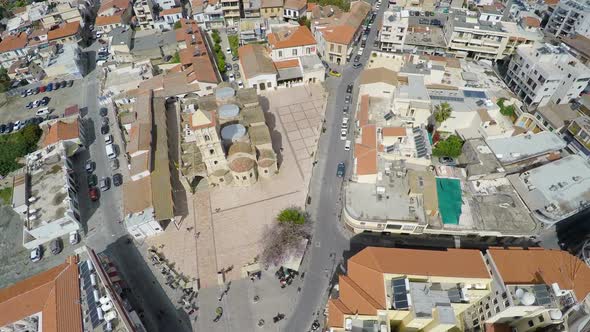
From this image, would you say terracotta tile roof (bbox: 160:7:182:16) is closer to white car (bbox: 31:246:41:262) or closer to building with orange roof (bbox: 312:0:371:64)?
building with orange roof (bbox: 312:0:371:64)

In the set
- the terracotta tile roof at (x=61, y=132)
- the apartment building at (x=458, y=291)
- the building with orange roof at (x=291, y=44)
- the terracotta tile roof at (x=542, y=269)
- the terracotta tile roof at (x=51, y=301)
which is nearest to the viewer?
the apartment building at (x=458, y=291)

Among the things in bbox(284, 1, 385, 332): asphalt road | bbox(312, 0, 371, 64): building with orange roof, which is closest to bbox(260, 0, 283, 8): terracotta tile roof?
bbox(312, 0, 371, 64): building with orange roof

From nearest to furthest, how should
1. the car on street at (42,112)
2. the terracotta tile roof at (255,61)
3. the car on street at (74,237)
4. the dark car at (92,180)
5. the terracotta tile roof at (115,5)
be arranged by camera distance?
the car on street at (74,237) → the dark car at (92,180) → the terracotta tile roof at (255,61) → the car on street at (42,112) → the terracotta tile roof at (115,5)

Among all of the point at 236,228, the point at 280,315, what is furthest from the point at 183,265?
the point at 280,315

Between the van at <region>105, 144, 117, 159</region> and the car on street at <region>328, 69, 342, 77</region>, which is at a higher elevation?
the car on street at <region>328, 69, 342, 77</region>

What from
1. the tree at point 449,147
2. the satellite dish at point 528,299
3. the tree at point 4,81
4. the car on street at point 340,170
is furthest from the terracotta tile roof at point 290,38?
the tree at point 4,81

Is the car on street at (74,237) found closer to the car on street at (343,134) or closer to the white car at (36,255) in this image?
the white car at (36,255)

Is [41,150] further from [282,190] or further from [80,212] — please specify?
[282,190]
